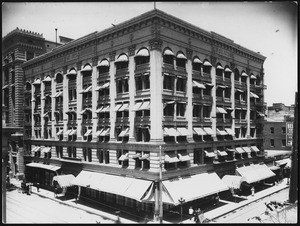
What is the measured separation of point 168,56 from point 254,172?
74.3 feet

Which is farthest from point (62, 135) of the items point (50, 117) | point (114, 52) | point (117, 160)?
point (114, 52)

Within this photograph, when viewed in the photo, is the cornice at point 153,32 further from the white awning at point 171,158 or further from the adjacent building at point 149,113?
the white awning at point 171,158

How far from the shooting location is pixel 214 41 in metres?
36.9

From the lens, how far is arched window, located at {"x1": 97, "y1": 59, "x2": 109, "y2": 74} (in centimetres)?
3419

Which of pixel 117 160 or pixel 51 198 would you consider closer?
pixel 117 160

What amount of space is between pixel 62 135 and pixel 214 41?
25991 millimetres

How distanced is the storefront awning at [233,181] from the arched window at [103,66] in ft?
66.4

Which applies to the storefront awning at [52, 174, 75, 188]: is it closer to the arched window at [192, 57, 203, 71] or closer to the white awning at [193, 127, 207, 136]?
the white awning at [193, 127, 207, 136]

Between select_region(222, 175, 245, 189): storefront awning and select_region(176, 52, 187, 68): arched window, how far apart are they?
15244 millimetres

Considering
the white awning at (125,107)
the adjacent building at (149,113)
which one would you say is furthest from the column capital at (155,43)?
the white awning at (125,107)

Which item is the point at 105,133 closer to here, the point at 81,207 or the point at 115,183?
the point at 115,183

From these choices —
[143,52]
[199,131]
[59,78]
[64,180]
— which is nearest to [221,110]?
[199,131]

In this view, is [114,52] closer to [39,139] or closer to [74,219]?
[74,219]

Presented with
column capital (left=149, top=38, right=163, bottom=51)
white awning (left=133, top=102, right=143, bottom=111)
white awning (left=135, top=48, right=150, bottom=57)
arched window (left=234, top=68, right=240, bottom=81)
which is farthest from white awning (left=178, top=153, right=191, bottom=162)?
arched window (left=234, top=68, right=240, bottom=81)
